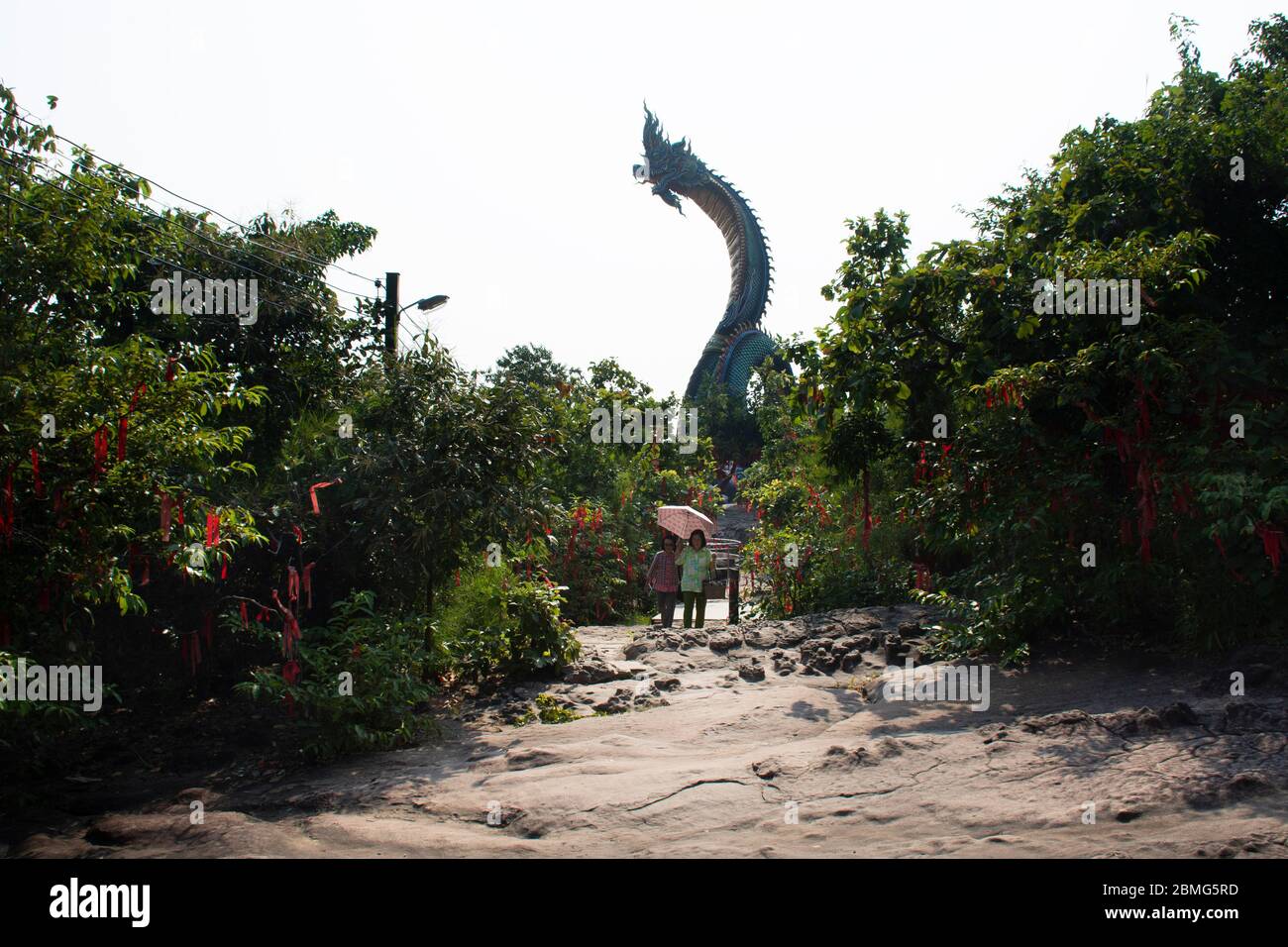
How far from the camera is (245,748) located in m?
8.44

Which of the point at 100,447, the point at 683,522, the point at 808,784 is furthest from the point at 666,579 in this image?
the point at 100,447

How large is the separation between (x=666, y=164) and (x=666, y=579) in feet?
106

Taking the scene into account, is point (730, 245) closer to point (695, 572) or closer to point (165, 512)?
point (695, 572)

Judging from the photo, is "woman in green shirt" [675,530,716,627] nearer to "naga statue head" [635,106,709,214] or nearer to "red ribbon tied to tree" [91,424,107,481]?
"red ribbon tied to tree" [91,424,107,481]

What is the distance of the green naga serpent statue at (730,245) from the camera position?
4288 centimetres

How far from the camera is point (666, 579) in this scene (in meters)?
14.0

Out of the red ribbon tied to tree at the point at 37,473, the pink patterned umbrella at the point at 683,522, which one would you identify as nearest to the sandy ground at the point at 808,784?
the red ribbon tied to tree at the point at 37,473

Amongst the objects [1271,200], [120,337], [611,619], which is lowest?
[611,619]

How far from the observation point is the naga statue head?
4275cm

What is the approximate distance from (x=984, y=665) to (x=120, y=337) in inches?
367

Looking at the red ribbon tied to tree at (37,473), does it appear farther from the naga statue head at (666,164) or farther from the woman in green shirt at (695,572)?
the naga statue head at (666,164)

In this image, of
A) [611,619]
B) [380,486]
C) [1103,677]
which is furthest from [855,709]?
[611,619]
